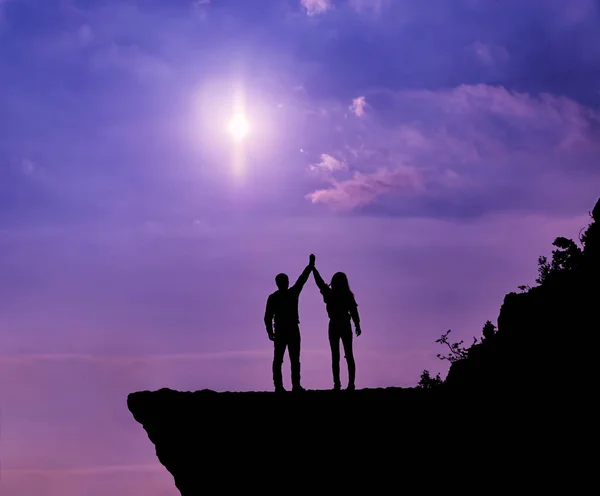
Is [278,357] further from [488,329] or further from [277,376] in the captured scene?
[488,329]

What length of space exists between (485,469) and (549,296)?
25.9 ft

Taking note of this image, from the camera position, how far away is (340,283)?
1309 cm

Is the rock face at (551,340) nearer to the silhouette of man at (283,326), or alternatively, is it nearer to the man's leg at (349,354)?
the man's leg at (349,354)

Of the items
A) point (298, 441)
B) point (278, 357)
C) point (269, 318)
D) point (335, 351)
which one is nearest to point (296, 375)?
point (278, 357)

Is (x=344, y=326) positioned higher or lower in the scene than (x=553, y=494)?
higher

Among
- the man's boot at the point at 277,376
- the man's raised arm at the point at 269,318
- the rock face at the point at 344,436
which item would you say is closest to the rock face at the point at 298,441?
the rock face at the point at 344,436

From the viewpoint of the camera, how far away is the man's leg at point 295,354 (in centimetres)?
1301

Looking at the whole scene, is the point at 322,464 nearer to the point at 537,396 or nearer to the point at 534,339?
the point at 537,396

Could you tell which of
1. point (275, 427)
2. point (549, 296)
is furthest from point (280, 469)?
point (549, 296)

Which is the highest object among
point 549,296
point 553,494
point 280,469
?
point 549,296

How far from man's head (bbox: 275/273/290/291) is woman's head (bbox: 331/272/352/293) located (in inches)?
34.9

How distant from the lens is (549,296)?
17469 mm

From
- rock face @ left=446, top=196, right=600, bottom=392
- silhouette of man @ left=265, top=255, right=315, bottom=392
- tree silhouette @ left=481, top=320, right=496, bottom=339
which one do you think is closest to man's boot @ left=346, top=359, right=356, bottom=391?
silhouette of man @ left=265, top=255, right=315, bottom=392

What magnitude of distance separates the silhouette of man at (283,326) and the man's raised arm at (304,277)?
86 millimetres
